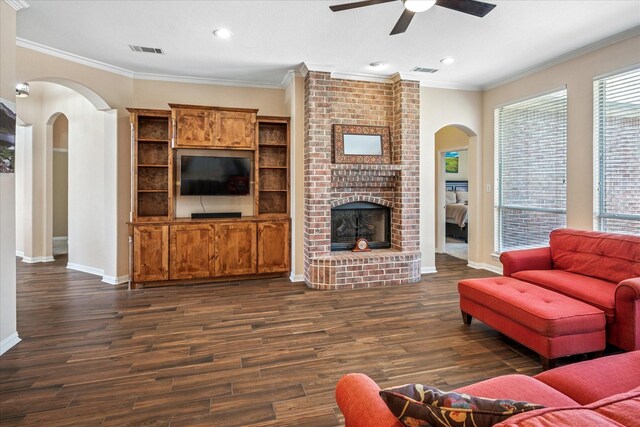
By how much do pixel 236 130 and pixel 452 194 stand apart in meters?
7.03

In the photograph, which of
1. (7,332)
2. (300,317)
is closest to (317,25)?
(300,317)

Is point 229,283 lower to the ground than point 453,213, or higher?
lower

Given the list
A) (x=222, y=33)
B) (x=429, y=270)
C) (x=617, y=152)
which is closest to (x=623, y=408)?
(x=617, y=152)

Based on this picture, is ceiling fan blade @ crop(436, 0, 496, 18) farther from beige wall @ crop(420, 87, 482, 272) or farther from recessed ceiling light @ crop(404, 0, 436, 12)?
beige wall @ crop(420, 87, 482, 272)

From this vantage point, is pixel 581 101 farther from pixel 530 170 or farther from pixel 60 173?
pixel 60 173

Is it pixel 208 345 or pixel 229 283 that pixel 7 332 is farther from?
pixel 229 283

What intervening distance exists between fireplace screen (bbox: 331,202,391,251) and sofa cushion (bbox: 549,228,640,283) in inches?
88.8

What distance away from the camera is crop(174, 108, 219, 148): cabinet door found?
4.73 metres

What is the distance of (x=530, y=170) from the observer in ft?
15.8

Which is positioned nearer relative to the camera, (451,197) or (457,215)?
(457,215)

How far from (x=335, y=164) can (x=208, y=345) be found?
9.43ft

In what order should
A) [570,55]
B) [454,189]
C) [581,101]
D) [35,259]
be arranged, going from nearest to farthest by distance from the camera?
[581,101] < [570,55] < [35,259] < [454,189]

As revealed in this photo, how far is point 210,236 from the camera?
482 cm

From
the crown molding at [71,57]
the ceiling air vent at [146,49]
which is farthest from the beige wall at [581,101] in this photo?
the crown molding at [71,57]
